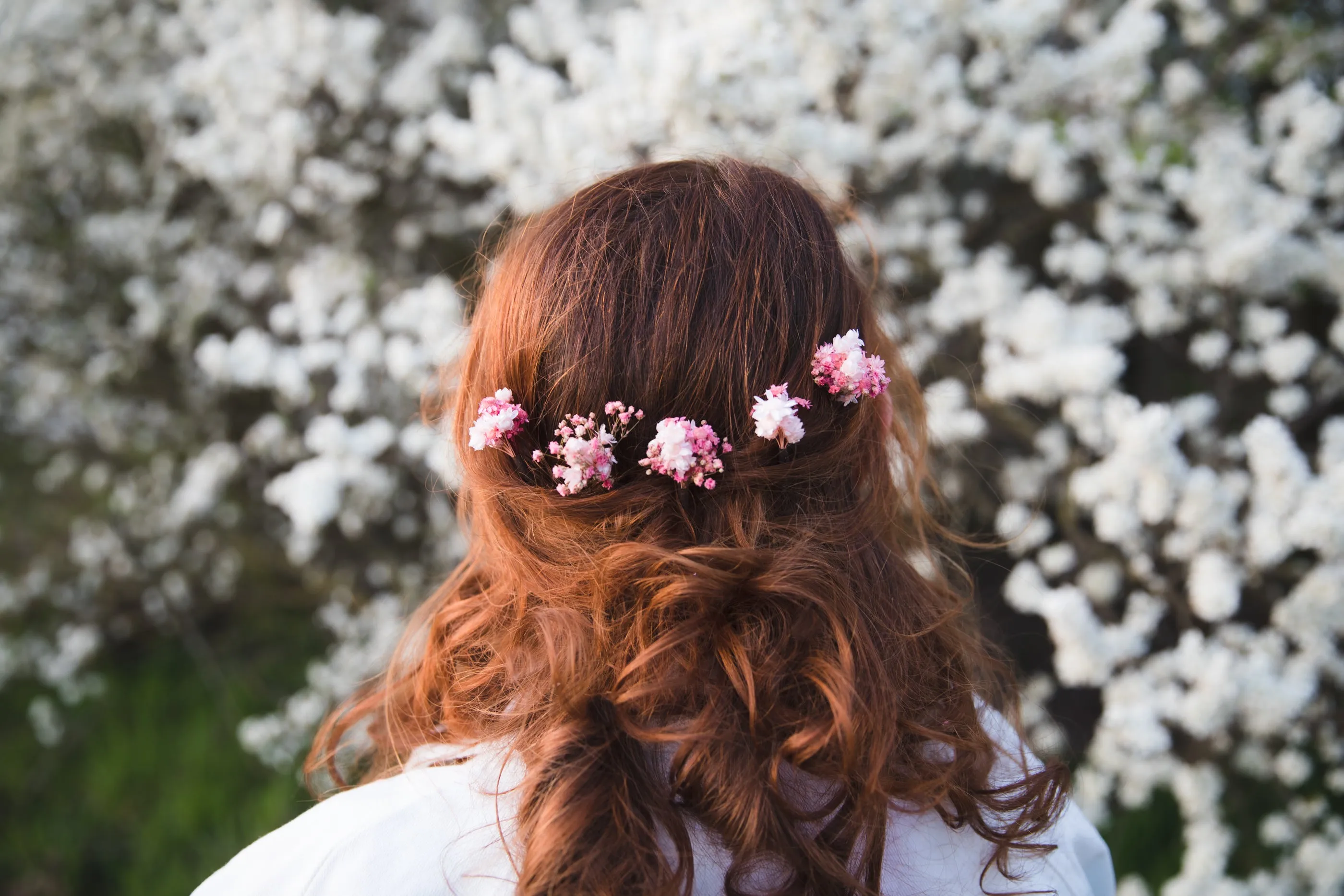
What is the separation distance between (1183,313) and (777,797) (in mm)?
1537

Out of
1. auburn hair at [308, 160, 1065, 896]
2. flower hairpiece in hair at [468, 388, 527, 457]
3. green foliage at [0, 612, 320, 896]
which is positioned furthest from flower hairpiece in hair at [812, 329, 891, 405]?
green foliage at [0, 612, 320, 896]

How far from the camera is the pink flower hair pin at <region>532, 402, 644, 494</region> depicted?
0.86 m

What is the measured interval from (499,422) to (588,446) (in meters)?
0.10

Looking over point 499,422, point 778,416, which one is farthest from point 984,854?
point 499,422

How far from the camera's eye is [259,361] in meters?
2.17

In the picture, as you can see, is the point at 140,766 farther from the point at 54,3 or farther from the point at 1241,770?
the point at 1241,770

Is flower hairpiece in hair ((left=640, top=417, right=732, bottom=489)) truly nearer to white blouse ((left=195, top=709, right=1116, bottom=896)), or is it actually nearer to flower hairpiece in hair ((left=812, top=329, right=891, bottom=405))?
flower hairpiece in hair ((left=812, top=329, right=891, bottom=405))

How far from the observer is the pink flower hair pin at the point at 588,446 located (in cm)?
86

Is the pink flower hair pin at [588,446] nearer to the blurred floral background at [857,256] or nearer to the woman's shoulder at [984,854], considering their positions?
the woman's shoulder at [984,854]

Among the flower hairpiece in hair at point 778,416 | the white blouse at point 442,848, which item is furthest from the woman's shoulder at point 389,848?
the flower hairpiece in hair at point 778,416

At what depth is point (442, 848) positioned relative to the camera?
83cm

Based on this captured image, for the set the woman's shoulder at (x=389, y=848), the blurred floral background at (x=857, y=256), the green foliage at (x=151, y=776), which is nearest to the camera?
the woman's shoulder at (x=389, y=848)

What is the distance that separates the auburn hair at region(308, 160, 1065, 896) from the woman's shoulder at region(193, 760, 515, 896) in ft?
0.15

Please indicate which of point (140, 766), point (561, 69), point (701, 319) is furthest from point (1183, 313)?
point (140, 766)
